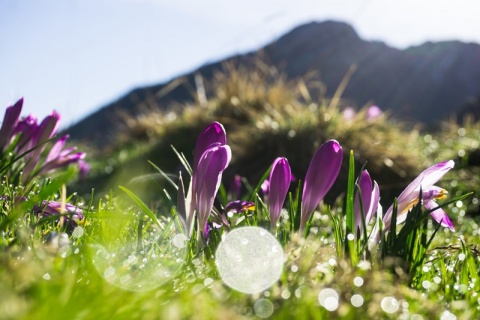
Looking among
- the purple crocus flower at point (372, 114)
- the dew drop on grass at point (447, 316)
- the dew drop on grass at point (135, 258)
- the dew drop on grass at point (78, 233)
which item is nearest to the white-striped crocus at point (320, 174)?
the dew drop on grass at point (135, 258)

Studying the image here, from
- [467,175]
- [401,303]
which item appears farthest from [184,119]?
[401,303]

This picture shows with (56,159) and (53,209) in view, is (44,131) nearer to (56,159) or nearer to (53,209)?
(56,159)

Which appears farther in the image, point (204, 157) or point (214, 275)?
point (204, 157)

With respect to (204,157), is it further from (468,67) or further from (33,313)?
(468,67)

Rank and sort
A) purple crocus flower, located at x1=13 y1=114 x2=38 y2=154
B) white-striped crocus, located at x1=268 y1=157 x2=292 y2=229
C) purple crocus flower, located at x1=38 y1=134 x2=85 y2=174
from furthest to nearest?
purple crocus flower, located at x1=38 y1=134 x2=85 y2=174 → purple crocus flower, located at x1=13 y1=114 x2=38 y2=154 → white-striped crocus, located at x1=268 y1=157 x2=292 y2=229

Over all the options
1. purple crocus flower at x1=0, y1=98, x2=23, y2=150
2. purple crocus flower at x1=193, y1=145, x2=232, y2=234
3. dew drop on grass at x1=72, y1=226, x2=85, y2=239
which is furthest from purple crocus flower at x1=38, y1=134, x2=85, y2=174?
purple crocus flower at x1=193, y1=145, x2=232, y2=234

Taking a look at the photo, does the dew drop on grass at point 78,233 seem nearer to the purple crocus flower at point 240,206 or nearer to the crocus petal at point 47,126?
the purple crocus flower at point 240,206

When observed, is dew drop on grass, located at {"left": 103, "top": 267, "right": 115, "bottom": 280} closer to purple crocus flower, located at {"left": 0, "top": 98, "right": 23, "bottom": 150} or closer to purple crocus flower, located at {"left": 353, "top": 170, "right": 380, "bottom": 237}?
purple crocus flower, located at {"left": 353, "top": 170, "right": 380, "bottom": 237}

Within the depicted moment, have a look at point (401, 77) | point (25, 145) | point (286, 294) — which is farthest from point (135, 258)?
point (401, 77)
